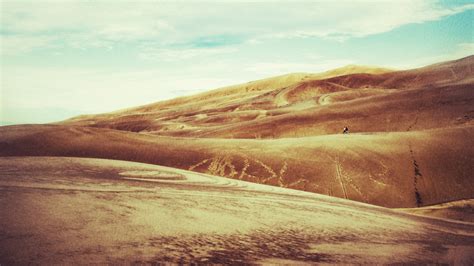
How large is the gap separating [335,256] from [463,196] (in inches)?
205

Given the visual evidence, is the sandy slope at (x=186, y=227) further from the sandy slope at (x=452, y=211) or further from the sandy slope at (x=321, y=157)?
the sandy slope at (x=321, y=157)

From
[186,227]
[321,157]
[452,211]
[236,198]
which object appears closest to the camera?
[186,227]

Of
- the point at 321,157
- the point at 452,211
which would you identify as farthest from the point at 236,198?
the point at 321,157

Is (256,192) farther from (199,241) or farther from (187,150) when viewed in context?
(187,150)

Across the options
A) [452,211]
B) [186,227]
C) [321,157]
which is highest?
[186,227]

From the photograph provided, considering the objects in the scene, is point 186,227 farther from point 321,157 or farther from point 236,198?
point 321,157

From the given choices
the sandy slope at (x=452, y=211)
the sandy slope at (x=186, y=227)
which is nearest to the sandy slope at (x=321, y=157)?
the sandy slope at (x=452, y=211)

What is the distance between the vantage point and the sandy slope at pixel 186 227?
1.75 m

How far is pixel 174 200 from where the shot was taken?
9.82 feet

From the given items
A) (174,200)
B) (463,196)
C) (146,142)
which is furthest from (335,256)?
(146,142)

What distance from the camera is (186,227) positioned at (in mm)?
2244

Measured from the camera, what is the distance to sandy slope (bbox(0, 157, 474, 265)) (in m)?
1.75

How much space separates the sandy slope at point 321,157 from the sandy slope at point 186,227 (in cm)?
246

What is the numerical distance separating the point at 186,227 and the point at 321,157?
490 centimetres
